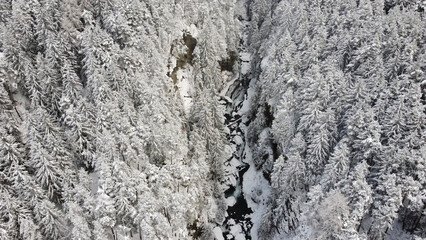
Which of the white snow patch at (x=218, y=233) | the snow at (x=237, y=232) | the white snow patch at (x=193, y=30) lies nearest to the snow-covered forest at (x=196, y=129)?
the snow at (x=237, y=232)

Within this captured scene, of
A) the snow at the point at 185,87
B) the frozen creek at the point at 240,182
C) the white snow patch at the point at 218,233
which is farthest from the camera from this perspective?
the snow at the point at 185,87

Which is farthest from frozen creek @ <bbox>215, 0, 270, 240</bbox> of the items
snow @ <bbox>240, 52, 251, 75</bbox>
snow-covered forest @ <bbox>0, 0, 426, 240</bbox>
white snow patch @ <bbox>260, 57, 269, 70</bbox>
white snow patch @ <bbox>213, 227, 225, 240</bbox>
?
white snow patch @ <bbox>260, 57, 269, 70</bbox>

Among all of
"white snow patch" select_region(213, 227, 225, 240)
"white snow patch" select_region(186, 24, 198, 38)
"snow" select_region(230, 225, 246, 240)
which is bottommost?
"white snow patch" select_region(213, 227, 225, 240)

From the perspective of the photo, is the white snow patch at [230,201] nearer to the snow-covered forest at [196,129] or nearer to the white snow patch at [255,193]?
the snow-covered forest at [196,129]

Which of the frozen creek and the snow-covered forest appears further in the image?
the frozen creek

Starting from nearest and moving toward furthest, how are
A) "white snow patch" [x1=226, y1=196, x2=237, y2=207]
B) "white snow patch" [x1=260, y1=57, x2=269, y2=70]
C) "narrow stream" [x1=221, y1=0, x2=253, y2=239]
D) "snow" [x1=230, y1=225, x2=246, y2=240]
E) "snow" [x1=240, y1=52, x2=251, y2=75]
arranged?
"snow" [x1=230, y1=225, x2=246, y2=240] → "narrow stream" [x1=221, y1=0, x2=253, y2=239] → "white snow patch" [x1=226, y1=196, x2=237, y2=207] → "white snow patch" [x1=260, y1=57, x2=269, y2=70] → "snow" [x1=240, y1=52, x2=251, y2=75]

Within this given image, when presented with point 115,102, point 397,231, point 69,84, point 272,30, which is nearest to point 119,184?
point 115,102

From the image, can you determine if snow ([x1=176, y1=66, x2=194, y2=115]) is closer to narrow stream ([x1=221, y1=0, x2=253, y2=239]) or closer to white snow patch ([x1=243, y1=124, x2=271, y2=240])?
narrow stream ([x1=221, y1=0, x2=253, y2=239])

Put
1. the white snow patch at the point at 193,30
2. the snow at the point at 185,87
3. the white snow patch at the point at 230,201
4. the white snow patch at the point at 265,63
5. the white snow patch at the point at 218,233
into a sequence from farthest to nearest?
1. the white snow patch at the point at 193,30
2. the white snow patch at the point at 265,63
3. the snow at the point at 185,87
4. the white snow patch at the point at 230,201
5. the white snow patch at the point at 218,233

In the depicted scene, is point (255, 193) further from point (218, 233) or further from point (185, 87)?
point (185, 87)
